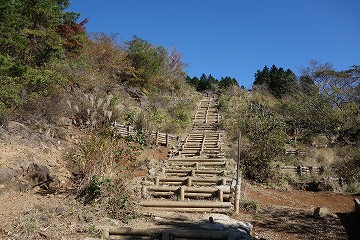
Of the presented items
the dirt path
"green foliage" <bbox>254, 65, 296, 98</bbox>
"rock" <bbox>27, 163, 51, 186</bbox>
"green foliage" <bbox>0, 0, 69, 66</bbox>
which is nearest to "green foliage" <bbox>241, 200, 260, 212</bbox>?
the dirt path

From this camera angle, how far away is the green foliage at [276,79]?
33250 mm

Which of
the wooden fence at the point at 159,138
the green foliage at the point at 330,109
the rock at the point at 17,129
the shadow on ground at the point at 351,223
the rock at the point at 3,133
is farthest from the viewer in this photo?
the green foliage at the point at 330,109

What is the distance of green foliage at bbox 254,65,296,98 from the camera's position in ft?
109

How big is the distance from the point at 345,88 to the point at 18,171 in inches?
889

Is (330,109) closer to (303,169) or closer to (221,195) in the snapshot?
(303,169)

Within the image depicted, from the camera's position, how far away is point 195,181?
10.1 m

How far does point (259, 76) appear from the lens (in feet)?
133

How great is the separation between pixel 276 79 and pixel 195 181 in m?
29.0

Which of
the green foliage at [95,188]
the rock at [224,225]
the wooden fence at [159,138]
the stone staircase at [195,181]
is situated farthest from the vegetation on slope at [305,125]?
the green foliage at [95,188]

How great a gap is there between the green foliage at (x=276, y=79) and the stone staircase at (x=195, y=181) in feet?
55.7

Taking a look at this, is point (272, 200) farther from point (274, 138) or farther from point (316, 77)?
point (316, 77)

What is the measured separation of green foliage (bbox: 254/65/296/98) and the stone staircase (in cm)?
1697

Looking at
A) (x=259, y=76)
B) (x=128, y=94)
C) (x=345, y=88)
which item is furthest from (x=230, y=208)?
(x=259, y=76)

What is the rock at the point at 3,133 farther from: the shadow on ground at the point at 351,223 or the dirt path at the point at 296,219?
the shadow on ground at the point at 351,223
